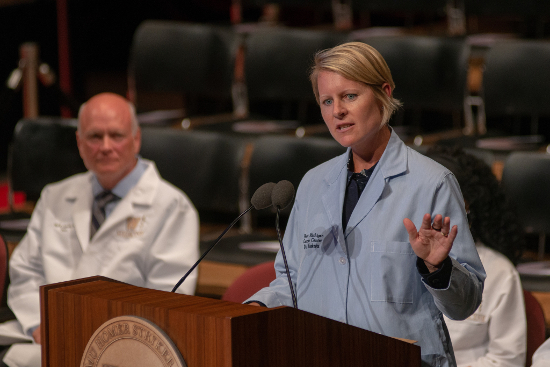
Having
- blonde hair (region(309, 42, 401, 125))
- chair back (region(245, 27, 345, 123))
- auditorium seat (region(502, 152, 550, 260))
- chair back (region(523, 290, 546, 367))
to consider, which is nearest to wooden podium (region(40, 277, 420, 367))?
blonde hair (region(309, 42, 401, 125))

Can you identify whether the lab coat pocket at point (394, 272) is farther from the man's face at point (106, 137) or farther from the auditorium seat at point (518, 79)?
the auditorium seat at point (518, 79)

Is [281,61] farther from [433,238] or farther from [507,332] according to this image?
[433,238]

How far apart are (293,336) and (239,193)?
2.15 m

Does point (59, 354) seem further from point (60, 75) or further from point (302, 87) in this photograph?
point (60, 75)

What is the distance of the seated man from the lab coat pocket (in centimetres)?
101

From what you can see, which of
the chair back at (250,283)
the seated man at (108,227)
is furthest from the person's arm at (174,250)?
the chair back at (250,283)

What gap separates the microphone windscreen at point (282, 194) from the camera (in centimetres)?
142

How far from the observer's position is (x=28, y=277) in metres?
2.48

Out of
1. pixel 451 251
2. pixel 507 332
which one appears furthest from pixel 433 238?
pixel 507 332

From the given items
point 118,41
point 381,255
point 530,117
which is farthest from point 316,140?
point 118,41

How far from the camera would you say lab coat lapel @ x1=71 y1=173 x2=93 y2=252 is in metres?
2.43

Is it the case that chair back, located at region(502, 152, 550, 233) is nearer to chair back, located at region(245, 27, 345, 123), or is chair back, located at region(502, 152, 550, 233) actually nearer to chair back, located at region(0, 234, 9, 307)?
chair back, located at region(245, 27, 345, 123)

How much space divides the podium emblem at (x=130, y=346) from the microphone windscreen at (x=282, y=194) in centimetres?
35

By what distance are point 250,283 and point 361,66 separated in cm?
96
